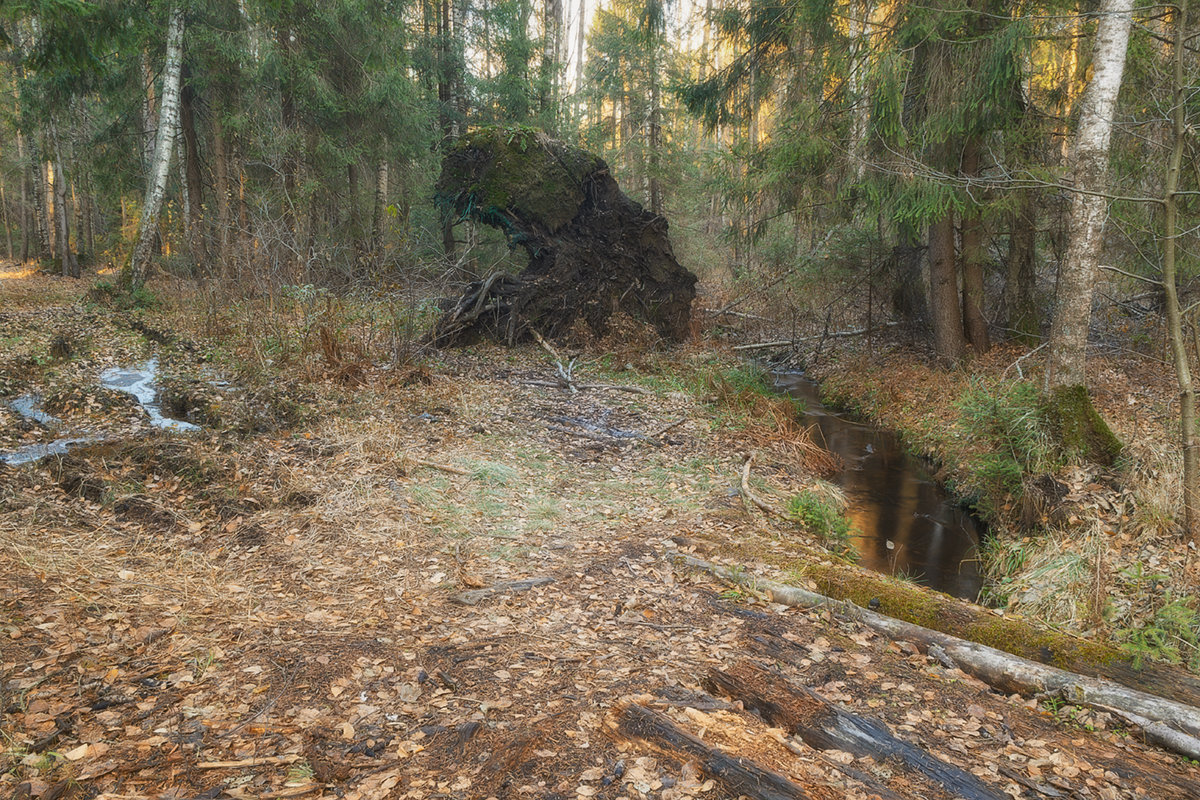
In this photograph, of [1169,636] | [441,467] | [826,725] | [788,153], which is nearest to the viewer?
[826,725]

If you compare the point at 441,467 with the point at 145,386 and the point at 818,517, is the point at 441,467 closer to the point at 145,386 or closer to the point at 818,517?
the point at 818,517

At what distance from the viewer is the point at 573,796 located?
8.25 feet

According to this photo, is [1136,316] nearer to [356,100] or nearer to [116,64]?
[356,100]

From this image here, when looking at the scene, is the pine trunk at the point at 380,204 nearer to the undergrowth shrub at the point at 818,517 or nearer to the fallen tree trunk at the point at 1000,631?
the undergrowth shrub at the point at 818,517

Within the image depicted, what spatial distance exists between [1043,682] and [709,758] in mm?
2137

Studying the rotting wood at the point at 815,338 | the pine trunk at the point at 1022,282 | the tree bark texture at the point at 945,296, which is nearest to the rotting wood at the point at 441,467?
the tree bark texture at the point at 945,296

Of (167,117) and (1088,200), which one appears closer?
(1088,200)

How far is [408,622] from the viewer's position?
4.09 m

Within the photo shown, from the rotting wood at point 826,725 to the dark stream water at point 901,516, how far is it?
3299 mm

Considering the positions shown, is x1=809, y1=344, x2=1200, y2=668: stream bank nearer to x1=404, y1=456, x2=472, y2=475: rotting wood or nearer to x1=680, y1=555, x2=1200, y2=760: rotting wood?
x1=680, y1=555, x2=1200, y2=760: rotting wood

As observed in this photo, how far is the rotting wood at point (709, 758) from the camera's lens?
2541 millimetres

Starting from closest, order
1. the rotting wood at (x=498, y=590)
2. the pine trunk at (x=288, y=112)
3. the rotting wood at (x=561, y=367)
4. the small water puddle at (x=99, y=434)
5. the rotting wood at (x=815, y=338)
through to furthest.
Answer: the rotting wood at (x=498, y=590), the small water puddle at (x=99, y=434), the rotting wood at (x=561, y=367), the rotting wood at (x=815, y=338), the pine trunk at (x=288, y=112)

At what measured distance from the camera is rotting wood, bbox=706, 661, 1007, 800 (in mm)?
2730

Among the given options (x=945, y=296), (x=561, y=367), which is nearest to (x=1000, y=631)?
(x=945, y=296)
